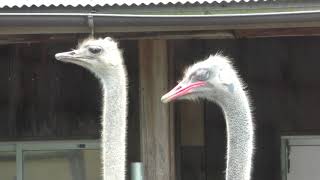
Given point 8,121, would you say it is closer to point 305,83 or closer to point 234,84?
point 305,83

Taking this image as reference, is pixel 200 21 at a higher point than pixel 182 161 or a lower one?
higher

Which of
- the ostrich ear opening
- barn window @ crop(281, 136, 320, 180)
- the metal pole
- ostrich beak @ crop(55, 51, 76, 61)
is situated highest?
ostrich beak @ crop(55, 51, 76, 61)

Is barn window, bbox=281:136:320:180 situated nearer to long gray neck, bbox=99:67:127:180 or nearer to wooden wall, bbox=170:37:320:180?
wooden wall, bbox=170:37:320:180

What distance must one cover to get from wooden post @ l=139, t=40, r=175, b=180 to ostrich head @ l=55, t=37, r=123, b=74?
4.48 ft

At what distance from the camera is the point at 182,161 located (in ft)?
24.6

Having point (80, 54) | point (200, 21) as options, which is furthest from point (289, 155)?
point (80, 54)

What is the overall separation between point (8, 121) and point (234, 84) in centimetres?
370

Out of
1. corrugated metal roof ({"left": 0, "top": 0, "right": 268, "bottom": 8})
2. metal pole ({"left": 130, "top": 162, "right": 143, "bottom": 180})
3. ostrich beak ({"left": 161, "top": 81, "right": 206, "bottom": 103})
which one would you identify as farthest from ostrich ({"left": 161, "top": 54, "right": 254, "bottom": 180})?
metal pole ({"left": 130, "top": 162, "right": 143, "bottom": 180})

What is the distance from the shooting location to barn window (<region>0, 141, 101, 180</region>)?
7.46 meters

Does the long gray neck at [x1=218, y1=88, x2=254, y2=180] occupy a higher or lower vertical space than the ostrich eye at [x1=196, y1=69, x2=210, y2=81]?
lower

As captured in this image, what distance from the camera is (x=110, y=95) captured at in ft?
16.0

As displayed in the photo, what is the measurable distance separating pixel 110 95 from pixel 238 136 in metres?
0.93

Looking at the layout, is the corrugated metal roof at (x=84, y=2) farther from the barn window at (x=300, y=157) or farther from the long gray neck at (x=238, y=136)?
the barn window at (x=300, y=157)

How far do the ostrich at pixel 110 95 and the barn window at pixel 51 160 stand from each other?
258cm
